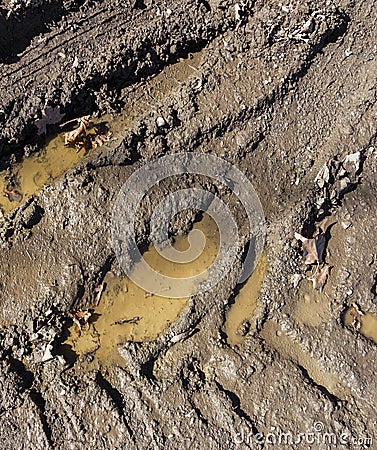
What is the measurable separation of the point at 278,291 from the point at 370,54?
2.10 meters

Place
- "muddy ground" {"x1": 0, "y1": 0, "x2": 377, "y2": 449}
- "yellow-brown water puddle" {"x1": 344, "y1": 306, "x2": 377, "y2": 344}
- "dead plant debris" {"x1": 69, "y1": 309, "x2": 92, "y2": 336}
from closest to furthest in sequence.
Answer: "muddy ground" {"x1": 0, "y1": 0, "x2": 377, "y2": 449}
"dead plant debris" {"x1": 69, "y1": 309, "x2": 92, "y2": 336}
"yellow-brown water puddle" {"x1": 344, "y1": 306, "x2": 377, "y2": 344}

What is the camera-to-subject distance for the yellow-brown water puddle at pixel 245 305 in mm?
3611

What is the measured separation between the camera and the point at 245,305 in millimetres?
3664

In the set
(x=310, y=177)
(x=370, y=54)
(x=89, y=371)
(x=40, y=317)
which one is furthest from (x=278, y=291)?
(x=370, y=54)

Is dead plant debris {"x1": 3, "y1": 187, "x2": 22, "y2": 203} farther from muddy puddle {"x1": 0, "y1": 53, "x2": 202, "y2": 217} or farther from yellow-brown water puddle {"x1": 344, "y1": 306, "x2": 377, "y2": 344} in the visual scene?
yellow-brown water puddle {"x1": 344, "y1": 306, "x2": 377, "y2": 344}

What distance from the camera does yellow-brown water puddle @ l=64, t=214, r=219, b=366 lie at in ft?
11.4

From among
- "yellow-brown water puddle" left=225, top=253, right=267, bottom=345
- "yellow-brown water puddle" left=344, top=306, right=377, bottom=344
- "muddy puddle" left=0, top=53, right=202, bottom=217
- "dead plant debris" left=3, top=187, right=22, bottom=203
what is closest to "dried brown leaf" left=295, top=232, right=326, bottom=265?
"yellow-brown water puddle" left=225, top=253, right=267, bottom=345

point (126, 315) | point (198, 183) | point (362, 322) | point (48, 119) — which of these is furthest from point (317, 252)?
point (48, 119)

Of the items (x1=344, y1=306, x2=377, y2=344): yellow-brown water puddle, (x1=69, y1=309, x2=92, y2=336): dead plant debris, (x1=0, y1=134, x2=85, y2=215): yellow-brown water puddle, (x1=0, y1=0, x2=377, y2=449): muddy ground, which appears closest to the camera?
(x1=0, y1=0, x2=377, y2=449): muddy ground

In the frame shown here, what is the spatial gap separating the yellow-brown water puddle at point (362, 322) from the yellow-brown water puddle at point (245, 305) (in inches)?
30.5

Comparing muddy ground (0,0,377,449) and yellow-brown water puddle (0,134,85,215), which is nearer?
muddy ground (0,0,377,449)

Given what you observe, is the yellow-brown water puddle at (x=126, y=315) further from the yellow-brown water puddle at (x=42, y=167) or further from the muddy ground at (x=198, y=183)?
the yellow-brown water puddle at (x=42, y=167)

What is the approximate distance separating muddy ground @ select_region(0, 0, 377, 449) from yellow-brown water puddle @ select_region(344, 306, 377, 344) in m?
0.02

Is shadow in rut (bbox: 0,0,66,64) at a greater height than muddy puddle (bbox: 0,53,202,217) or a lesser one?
greater
